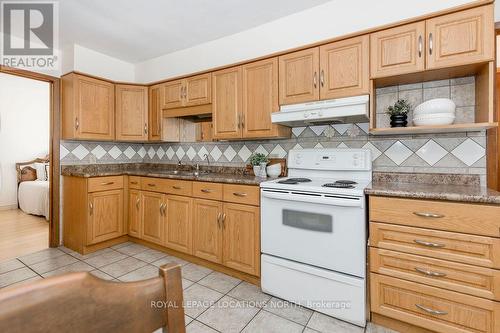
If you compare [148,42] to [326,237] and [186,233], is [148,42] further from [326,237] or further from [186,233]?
[326,237]

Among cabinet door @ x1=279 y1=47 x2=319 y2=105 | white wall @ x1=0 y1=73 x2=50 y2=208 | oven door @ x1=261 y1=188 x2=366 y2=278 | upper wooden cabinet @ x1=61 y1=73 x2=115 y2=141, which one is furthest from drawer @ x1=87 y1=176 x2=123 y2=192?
white wall @ x1=0 y1=73 x2=50 y2=208

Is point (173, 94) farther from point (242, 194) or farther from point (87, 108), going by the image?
point (242, 194)

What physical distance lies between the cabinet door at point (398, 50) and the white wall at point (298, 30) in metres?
0.43

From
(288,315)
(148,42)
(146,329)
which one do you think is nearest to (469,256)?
(288,315)

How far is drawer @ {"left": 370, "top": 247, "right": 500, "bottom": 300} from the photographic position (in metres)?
1.40

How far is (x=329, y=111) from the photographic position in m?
1.97

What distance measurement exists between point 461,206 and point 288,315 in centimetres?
133

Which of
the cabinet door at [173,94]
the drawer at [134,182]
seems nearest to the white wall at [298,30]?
the cabinet door at [173,94]

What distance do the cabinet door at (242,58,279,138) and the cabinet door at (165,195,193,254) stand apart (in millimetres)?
983

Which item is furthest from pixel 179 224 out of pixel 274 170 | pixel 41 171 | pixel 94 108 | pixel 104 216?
pixel 41 171

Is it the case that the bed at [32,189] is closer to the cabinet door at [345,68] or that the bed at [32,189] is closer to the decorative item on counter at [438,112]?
the cabinet door at [345,68]

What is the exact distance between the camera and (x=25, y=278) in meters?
2.33

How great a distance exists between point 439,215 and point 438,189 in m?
0.25

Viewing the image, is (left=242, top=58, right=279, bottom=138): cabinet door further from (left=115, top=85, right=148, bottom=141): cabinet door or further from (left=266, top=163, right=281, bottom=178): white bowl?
(left=115, top=85, right=148, bottom=141): cabinet door
